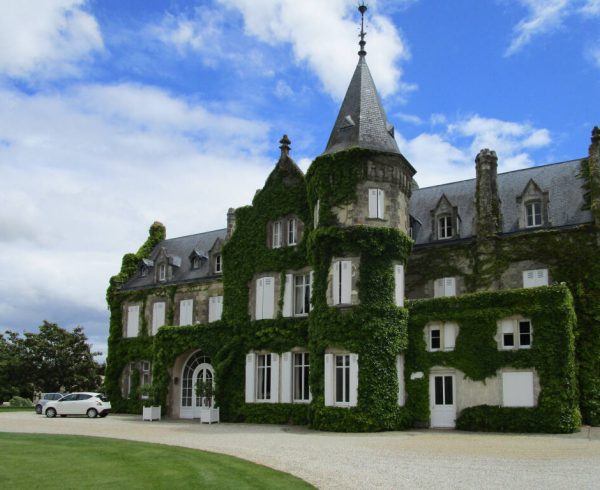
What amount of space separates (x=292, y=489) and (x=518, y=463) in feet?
22.0

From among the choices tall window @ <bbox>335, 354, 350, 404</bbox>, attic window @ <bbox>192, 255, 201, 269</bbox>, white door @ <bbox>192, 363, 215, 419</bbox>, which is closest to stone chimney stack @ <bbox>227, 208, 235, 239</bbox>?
attic window @ <bbox>192, 255, 201, 269</bbox>

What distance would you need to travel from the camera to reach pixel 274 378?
33.1m

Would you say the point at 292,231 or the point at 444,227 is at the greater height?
the point at 444,227

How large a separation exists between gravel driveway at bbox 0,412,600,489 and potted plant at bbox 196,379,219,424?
431 centimetres

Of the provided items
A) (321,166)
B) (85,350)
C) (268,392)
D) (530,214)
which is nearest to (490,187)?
(530,214)

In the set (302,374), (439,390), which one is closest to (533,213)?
(439,390)

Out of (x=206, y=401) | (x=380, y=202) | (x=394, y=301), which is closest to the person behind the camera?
(x=394, y=301)

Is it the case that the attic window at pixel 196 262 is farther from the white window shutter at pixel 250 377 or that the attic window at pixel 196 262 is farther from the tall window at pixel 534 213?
the tall window at pixel 534 213

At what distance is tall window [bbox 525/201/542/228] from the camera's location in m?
32.3

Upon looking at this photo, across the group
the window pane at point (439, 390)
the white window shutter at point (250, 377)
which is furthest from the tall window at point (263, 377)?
the window pane at point (439, 390)

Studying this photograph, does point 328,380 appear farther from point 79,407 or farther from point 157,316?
point 157,316

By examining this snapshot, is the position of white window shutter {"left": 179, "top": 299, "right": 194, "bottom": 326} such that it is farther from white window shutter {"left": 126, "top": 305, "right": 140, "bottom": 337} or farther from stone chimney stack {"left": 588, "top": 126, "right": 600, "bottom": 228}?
stone chimney stack {"left": 588, "top": 126, "right": 600, "bottom": 228}

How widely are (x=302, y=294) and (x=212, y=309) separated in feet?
32.3

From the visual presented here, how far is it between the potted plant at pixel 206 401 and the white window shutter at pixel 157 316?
342 inches
